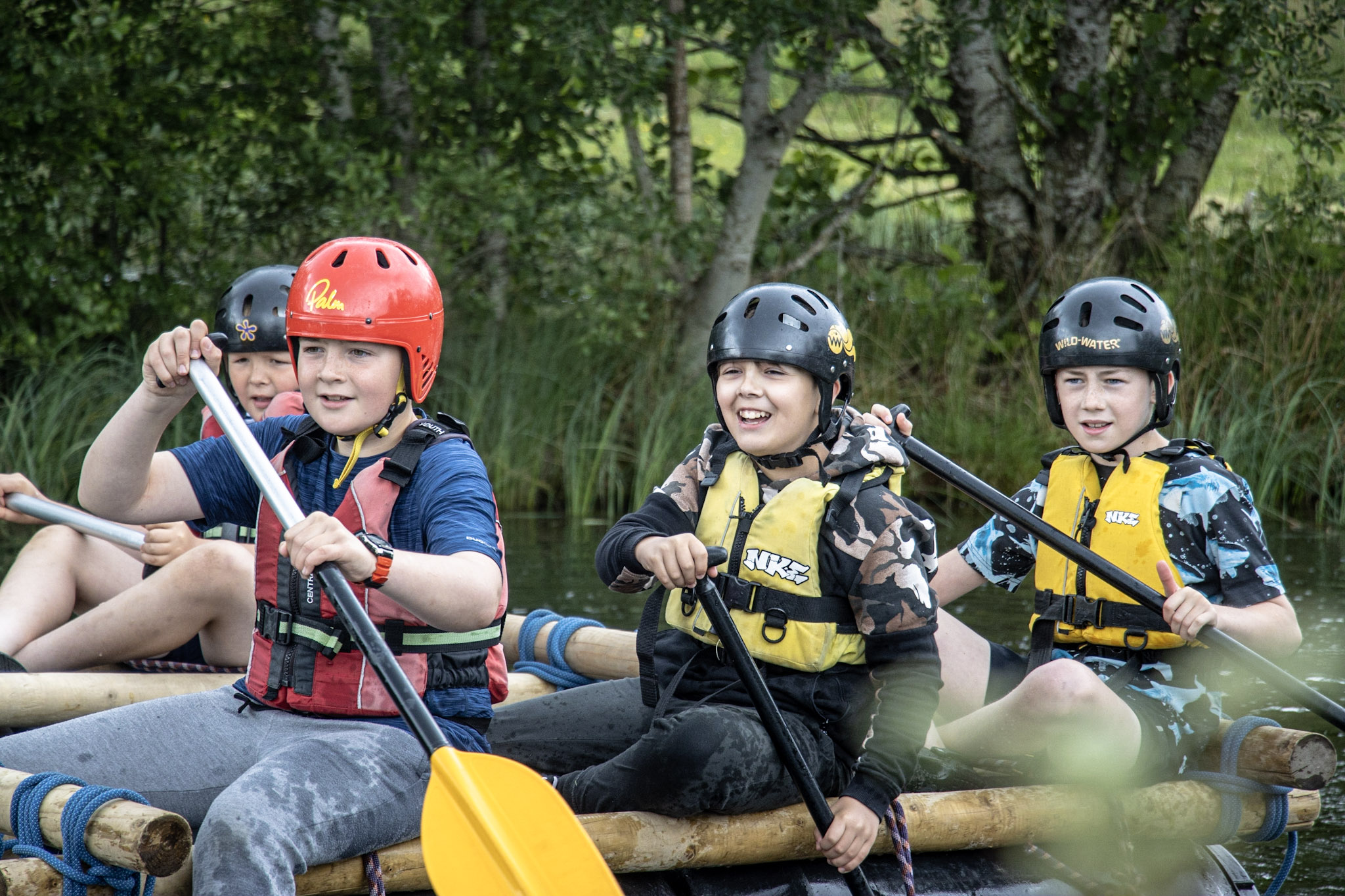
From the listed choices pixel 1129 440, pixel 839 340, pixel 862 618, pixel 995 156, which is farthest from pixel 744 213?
pixel 862 618

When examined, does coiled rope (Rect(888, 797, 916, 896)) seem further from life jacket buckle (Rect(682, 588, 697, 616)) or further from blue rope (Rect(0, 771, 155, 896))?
blue rope (Rect(0, 771, 155, 896))

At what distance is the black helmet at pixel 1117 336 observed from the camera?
3.69 meters

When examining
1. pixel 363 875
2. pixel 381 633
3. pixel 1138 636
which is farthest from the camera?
pixel 1138 636

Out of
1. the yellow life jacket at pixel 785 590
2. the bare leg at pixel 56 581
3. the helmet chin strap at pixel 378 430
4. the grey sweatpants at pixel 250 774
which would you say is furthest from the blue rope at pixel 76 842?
the bare leg at pixel 56 581

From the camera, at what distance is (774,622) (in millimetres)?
2984

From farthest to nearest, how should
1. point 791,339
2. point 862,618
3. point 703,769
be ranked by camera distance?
1. point 791,339
2. point 862,618
3. point 703,769

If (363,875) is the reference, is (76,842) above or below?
above

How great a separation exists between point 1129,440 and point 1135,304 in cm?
36

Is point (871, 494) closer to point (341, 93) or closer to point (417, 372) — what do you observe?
point (417, 372)

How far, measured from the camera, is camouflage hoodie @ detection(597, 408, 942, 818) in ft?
9.29

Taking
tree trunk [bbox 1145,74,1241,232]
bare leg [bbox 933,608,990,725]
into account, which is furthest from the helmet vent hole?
tree trunk [bbox 1145,74,1241,232]

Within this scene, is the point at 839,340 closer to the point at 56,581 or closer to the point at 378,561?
the point at 378,561

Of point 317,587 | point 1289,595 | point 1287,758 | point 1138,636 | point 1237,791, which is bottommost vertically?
point 1289,595

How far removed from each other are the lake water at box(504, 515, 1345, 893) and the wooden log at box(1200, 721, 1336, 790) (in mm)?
764
